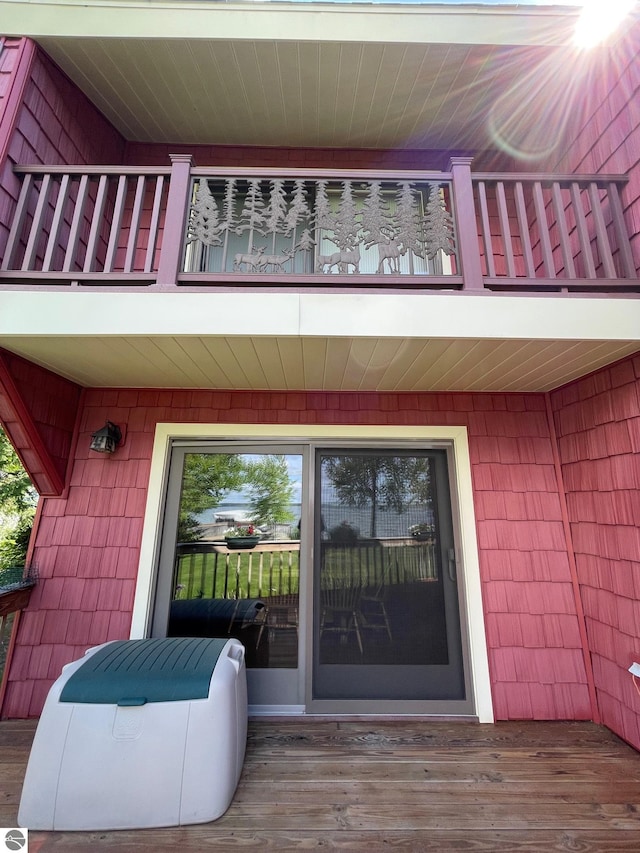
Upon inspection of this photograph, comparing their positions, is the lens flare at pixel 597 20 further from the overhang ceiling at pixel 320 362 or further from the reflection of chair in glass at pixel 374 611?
the reflection of chair in glass at pixel 374 611

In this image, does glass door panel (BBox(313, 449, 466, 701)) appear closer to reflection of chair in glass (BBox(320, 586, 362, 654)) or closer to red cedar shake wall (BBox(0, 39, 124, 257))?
reflection of chair in glass (BBox(320, 586, 362, 654))

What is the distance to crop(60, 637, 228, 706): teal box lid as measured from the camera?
5.96 ft

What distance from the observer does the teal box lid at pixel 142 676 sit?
1.82 metres

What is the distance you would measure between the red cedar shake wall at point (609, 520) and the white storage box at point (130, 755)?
2.40m

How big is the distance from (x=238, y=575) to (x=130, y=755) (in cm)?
119

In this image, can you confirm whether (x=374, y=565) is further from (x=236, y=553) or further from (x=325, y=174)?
(x=325, y=174)

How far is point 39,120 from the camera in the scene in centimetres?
274

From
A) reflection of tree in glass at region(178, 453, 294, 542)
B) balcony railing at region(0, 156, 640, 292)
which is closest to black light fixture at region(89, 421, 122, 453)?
reflection of tree in glass at region(178, 453, 294, 542)

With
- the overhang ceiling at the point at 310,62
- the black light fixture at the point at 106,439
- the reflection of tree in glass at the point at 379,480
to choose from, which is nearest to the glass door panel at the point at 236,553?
the reflection of tree in glass at the point at 379,480

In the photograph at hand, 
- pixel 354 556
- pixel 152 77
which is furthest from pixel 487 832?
pixel 152 77

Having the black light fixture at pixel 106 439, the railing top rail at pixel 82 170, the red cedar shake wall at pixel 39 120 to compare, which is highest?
the red cedar shake wall at pixel 39 120

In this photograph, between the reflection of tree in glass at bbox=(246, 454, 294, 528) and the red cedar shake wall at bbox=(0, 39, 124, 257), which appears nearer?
the red cedar shake wall at bbox=(0, 39, 124, 257)

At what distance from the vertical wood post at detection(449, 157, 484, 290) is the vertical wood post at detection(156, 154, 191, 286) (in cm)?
171

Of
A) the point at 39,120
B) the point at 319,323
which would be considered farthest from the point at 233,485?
the point at 39,120
